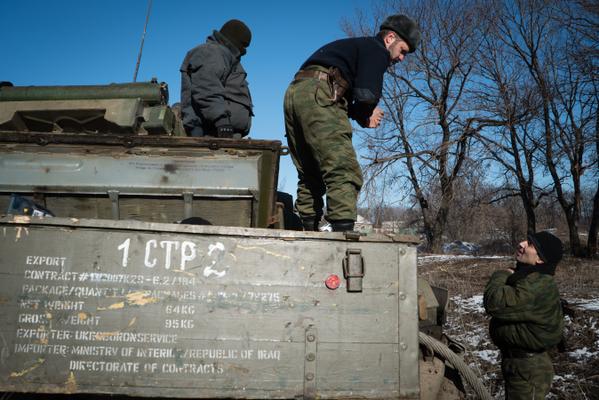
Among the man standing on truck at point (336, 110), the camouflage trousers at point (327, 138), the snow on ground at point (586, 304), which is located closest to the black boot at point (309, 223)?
the man standing on truck at point (336, 110)

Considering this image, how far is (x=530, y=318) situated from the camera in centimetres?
323

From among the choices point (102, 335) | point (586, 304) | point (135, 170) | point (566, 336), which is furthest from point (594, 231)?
point (102, 335)

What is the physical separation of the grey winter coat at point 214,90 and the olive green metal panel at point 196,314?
73.8 inches

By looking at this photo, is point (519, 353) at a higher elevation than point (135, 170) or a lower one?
lower

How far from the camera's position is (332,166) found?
2.78 m

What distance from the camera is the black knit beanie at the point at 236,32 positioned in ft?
14.4

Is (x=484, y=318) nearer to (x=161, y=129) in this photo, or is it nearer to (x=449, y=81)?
(x=161, y=129)

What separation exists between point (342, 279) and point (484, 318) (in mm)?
5050

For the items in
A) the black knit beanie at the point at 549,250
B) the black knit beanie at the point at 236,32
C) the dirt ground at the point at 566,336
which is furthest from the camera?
the black knit beanie at the point at 236,32

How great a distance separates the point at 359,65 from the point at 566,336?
419cm

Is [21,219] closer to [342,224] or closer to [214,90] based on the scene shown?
[342,224]

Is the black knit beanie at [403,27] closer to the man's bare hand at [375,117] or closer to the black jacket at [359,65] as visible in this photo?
the black jacket at [359,65]

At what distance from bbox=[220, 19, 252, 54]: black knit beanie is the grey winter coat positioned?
5 cm

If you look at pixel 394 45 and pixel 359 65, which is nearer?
pixel 359 65
